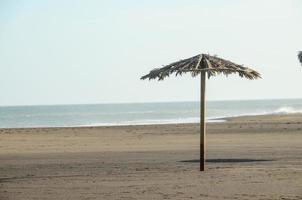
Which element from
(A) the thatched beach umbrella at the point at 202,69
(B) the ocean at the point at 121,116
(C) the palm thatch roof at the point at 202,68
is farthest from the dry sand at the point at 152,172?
(B) the ocean at the point at 121,116

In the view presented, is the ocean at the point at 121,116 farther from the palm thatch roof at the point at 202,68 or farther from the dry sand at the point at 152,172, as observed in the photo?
the palm thatch roof at the point at 202,68

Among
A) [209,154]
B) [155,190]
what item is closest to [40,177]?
[155,190]

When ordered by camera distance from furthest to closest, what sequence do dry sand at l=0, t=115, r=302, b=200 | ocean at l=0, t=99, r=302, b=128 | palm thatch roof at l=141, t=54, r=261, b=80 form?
ocean at l=0, t=99, r=302, b=128 < palm thatch roof at l=141, t=54, r=261, b=80 < dry sand at l=0, t=115, r=302, b=200

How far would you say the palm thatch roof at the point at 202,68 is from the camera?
13273 mm

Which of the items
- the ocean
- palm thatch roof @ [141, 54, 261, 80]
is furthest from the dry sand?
the ocean

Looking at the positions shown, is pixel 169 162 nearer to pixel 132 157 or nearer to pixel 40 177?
pixel 132 157

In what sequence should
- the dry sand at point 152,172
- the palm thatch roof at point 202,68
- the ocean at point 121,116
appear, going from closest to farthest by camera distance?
the dry sand at point 152,172, the palm thatch roof at point 202,68, the ocean at point 121,116

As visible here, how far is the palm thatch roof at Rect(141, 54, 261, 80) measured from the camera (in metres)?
13.3

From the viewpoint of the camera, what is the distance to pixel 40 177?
13.0 meters

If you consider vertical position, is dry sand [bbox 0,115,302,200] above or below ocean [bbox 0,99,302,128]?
below

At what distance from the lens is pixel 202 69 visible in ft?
43.0

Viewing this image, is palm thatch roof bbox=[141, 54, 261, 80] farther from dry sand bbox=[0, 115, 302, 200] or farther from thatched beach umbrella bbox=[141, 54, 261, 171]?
dry sand bbox=[0, 115, 302, 200]

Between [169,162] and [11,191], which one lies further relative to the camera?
[169,162]

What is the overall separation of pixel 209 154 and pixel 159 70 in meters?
5.40
